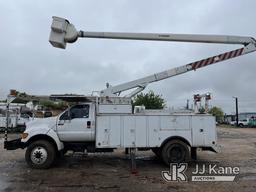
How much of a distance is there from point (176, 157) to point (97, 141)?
2.75m

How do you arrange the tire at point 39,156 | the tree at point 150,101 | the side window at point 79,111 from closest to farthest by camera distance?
the tire at point 39,156 → the side window at point 79,111 → the tree at point 150,101

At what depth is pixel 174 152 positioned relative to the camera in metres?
12.0

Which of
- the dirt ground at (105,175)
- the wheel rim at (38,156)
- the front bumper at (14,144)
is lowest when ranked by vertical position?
the dirt ground at (105,175)

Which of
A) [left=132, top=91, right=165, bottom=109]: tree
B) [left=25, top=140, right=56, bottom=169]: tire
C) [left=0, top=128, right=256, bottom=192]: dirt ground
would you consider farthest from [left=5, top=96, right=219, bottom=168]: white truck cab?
[left=132, top=91, right=165, bottom=109]: tree

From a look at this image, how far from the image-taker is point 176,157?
12.0 metres

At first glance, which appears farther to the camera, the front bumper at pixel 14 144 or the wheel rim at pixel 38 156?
the front bumper at pixel 14 144

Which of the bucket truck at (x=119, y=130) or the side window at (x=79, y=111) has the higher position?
the side window at (x=79, y=111)

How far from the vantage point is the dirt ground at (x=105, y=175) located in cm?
899

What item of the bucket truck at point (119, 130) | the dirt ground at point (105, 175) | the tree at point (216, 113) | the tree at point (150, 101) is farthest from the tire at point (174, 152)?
the tree at point (150, 101)

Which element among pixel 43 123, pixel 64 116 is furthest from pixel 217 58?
pixel 43 123

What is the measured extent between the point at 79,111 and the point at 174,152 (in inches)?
143

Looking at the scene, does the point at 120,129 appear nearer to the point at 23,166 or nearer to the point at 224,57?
the point at 23,166

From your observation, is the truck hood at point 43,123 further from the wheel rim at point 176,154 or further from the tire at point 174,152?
the wheel rim at point 176,154

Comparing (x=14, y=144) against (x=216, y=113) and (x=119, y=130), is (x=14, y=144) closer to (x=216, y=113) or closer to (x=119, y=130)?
(x=119, y=130)
